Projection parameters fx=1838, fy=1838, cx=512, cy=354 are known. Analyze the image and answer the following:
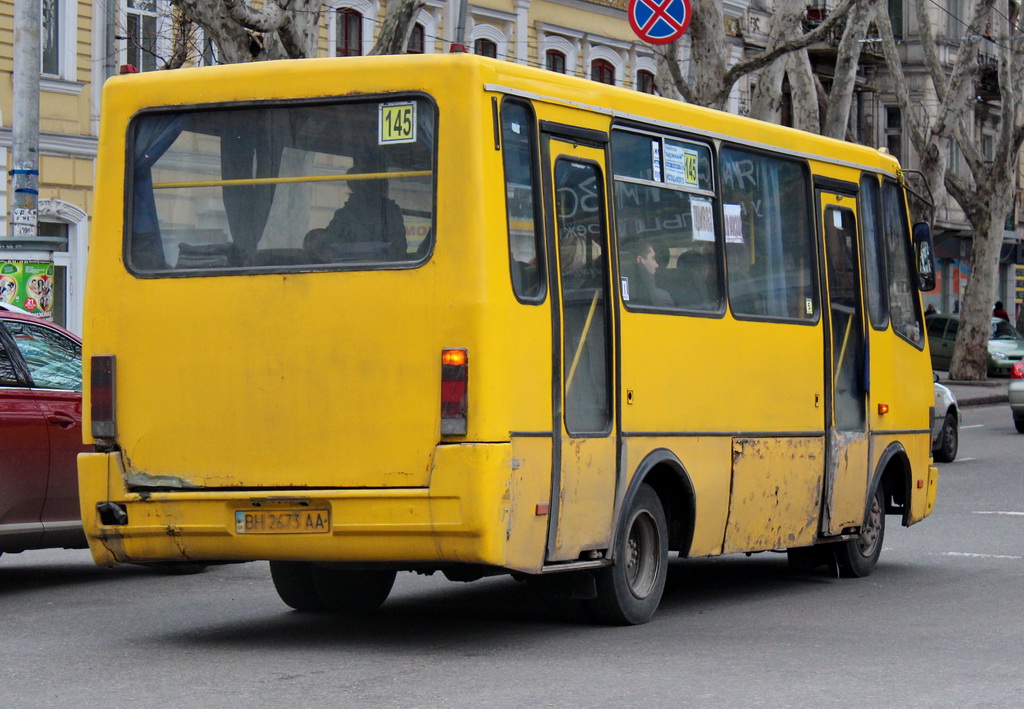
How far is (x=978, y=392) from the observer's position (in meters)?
38.2

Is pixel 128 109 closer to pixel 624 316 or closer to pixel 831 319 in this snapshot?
pixel 624 316

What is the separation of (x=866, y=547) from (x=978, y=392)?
89.1ft

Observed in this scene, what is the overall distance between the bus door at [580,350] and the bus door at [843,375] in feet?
9.03

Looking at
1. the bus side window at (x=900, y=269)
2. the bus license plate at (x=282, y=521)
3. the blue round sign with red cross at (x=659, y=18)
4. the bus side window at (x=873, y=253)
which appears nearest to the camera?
the bus license plate at (x=282, y=521)

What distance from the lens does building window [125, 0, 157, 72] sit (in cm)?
3011

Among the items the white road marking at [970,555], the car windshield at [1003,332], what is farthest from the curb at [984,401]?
the white road marking at [970,555]

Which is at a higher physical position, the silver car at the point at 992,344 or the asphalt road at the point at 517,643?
the silver car at the point at 992,344

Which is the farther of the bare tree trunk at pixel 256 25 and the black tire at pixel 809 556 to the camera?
the bare tree trunk at pixel 256 25

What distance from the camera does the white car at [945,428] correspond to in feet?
72.6

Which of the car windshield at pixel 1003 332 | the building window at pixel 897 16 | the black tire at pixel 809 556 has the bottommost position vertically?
the black tire at pixel 809 556

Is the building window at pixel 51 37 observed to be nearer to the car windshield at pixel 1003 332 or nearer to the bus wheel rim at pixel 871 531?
the bus wheel rim at pixel 871 531

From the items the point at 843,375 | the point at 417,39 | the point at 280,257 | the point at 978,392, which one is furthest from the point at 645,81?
the point at 280,257

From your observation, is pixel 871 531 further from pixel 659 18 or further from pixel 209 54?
pixel 209 54

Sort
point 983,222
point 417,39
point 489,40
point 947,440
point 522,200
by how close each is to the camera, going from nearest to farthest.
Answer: point 522,200
point 947,440
point 417,39
point 489,40
point 983,222
